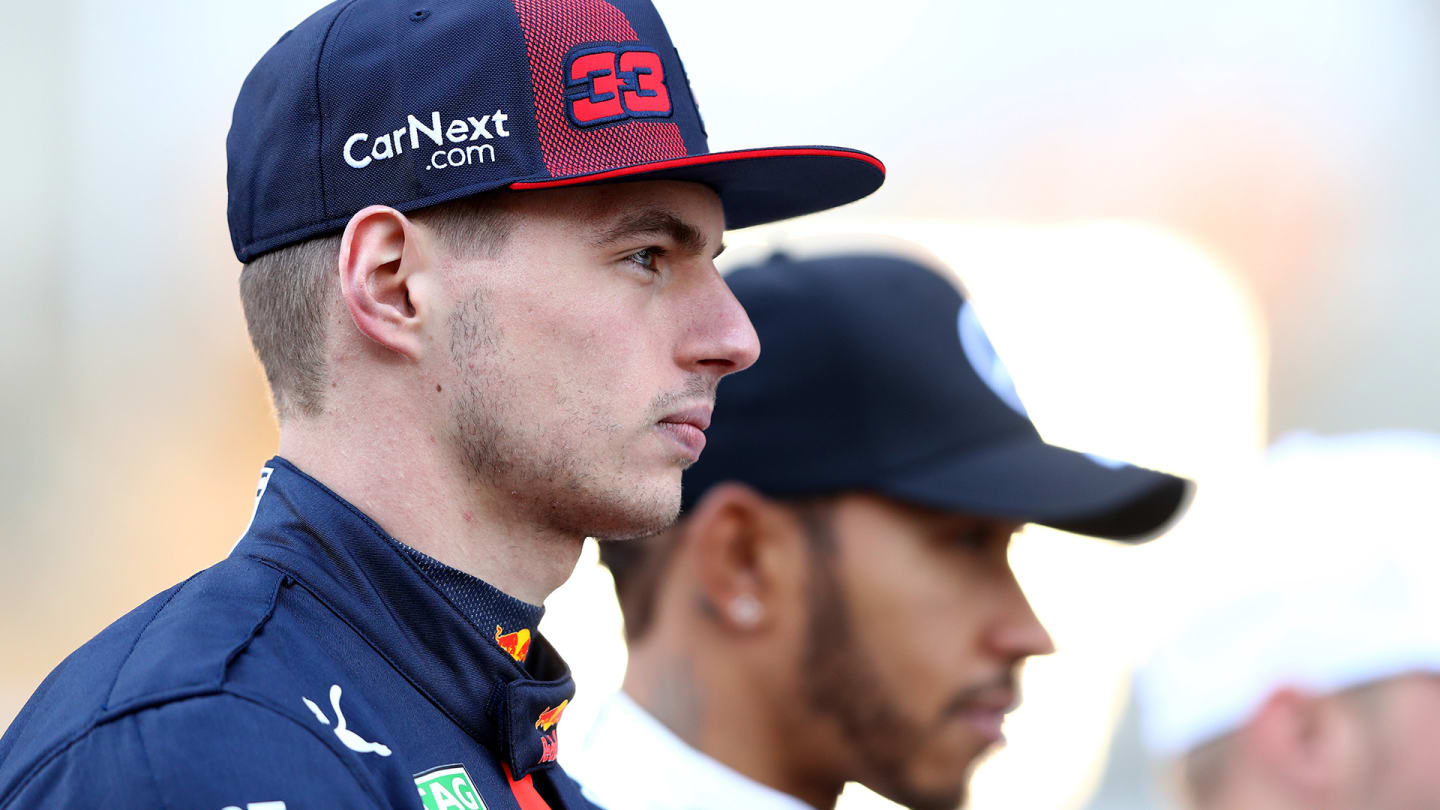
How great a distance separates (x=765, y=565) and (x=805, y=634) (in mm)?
122

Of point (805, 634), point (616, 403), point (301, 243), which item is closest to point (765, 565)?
point (805, 634)

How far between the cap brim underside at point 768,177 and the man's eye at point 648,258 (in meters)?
0.07

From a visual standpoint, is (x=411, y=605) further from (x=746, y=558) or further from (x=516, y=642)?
(x=746, y=558)

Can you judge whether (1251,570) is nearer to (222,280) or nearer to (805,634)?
(805,634)

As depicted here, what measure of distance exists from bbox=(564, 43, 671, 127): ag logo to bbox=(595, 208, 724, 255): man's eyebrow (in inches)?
3.5

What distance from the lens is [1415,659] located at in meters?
2.01

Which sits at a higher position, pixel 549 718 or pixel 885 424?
pixel 885 424

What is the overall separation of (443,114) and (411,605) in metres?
0.42

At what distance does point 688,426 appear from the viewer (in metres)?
1.27

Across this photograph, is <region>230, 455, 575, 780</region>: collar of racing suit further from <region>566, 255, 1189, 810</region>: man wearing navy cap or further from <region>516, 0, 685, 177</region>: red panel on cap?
<region>566, 255, 1189, 810</region>: man wearing navy cap

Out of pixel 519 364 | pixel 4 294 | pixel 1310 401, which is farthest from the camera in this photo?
pixel 1310 401

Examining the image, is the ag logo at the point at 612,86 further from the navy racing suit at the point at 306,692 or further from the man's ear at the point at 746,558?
the man's ear at the point at 746,558

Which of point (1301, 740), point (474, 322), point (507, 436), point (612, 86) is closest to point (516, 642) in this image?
point (507, 436)

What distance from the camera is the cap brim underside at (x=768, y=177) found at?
1.18 metres
